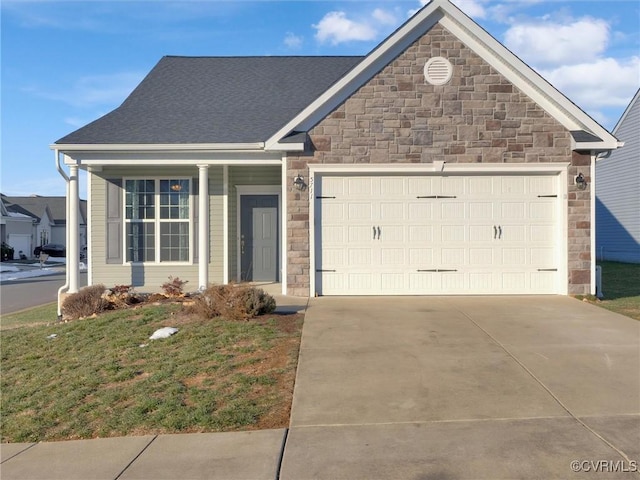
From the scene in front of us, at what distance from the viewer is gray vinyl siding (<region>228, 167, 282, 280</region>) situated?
513 inches

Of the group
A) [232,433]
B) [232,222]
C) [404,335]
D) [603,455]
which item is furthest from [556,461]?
[232,222]

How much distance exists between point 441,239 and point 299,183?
308 cm

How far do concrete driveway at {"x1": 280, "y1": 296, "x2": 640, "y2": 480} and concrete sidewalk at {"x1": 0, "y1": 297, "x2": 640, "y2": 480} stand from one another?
0.02 m

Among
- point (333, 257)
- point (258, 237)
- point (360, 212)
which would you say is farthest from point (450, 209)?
point (258, 237)

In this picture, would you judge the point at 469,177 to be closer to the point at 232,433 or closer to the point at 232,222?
the point at 232,222

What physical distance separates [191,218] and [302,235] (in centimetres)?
335

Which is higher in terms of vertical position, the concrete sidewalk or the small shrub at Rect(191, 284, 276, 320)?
the small shrub at Rect(191, 284, 276, 320)

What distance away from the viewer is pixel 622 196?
78.2 ft

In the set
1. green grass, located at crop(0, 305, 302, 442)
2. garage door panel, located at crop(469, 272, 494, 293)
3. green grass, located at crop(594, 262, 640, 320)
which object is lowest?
green grass, located at crop(0, 305, 302, 442)

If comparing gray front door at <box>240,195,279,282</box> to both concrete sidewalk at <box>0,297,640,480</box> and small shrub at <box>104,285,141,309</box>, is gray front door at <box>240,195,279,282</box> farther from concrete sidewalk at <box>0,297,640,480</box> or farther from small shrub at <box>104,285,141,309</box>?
concrete sidewalk at <box>0,297,640,480</box>

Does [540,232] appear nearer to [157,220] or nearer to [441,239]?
[441,239]

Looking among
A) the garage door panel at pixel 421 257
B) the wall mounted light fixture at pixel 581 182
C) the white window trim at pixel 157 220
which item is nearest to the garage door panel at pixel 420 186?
the garage door panel at pixel 421 257

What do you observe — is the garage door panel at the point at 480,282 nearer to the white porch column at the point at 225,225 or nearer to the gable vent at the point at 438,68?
the gable vent at the point at 438,68

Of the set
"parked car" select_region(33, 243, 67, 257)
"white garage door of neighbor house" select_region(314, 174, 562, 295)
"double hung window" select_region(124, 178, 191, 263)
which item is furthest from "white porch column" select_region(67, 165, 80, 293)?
"parked car" select_region(33, 243, 67, 257)
